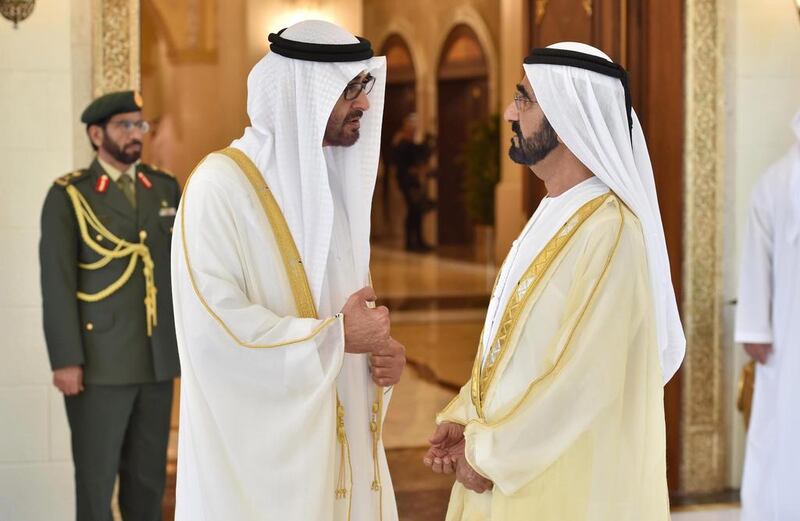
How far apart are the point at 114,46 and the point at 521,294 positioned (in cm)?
270

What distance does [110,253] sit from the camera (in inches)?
168

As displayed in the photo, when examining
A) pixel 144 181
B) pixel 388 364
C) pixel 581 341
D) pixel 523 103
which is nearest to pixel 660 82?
pixel 144 181

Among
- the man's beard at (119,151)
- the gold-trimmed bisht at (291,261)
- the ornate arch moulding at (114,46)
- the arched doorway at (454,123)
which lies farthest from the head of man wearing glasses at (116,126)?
the arched doorway at (454,123)

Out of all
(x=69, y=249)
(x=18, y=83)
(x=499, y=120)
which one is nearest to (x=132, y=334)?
(x=69, y=249)

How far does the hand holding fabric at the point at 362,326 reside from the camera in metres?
2.76

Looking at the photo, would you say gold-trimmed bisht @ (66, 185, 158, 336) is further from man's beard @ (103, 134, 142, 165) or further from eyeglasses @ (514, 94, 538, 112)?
eyeglasses @ (514, 94, 538, 112)

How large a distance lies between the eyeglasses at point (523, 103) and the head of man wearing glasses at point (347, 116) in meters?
0.44

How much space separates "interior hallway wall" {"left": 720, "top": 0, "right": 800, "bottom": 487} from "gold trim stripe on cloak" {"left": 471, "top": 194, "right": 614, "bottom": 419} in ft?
9.76

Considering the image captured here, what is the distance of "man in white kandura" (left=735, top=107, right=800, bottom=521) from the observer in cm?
466

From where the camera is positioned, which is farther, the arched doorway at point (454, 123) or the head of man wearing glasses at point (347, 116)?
the arched doorway at point (454, 123)

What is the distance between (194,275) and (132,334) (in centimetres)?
165

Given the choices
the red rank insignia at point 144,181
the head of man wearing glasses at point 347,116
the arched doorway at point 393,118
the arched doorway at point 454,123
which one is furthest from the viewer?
the arched doorway at point 393,118

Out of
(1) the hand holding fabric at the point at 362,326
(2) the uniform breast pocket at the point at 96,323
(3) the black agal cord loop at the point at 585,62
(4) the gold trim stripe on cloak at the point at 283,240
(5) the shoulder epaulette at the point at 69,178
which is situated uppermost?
(3) the black agal cord loop at the point at 585,62

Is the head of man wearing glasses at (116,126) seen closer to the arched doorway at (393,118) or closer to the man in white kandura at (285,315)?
the man in white kandura at (285,315)
